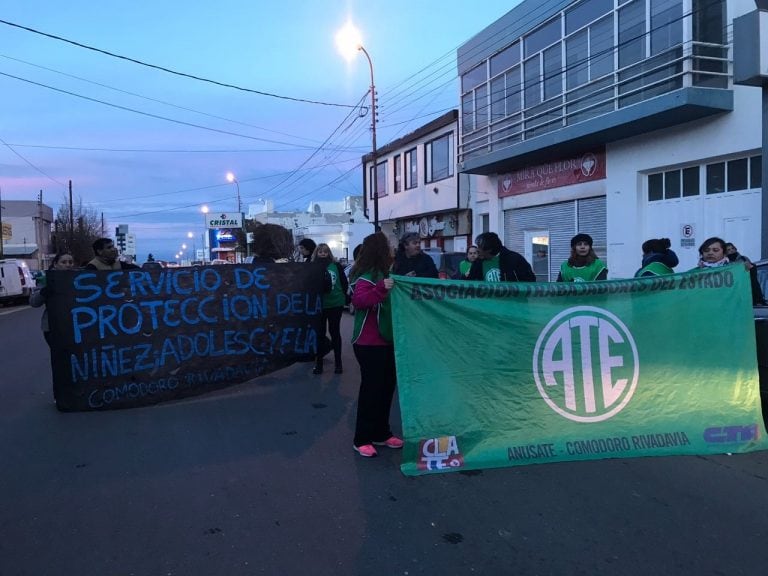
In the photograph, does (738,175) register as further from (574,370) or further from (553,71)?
(574,370)

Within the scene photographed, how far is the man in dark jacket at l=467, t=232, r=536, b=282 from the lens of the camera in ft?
20.2

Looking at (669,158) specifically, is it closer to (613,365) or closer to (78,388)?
(613,365)

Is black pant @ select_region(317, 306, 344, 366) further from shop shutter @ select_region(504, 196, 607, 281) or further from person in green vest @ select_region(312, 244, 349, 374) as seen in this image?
shop shutter @ select_region(504, 196, 607, 281)

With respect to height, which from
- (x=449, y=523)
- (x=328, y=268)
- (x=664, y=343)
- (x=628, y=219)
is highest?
(x=628, y=219)

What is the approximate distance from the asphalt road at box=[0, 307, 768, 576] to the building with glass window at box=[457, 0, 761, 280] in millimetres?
9105

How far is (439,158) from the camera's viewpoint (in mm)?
25844

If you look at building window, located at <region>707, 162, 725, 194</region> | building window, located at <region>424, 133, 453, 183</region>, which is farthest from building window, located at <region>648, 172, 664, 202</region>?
building window, located at <region>424, 133, 453, 183</region>

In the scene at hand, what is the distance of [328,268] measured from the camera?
7.83m

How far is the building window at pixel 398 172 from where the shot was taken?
2977 centimetres

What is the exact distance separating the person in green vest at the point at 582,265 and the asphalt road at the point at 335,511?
2458mm

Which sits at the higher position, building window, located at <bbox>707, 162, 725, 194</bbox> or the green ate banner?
building window, located at <bbox>707, 162, 725, 194</bbox>

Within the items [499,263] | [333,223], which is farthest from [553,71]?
[333,223]

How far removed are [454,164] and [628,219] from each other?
1095cm

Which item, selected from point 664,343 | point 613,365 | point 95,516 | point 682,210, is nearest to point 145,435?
point 95,516
